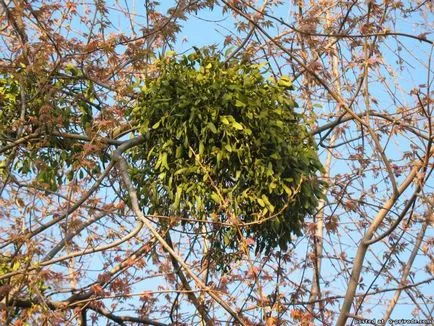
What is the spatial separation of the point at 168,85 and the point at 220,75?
26 cm

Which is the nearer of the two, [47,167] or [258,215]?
[258,215]

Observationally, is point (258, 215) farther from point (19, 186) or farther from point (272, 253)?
point (19, 186)

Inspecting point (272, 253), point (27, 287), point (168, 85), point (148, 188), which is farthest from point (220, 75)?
point (27, 287)

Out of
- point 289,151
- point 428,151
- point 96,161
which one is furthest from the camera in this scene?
point 96,161

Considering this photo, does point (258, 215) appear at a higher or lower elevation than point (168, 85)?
lower

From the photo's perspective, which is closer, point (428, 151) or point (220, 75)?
point (428, 151)

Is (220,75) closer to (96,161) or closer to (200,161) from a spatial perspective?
(200,161)

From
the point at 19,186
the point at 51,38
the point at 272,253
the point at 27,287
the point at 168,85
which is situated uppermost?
the point at 51,38

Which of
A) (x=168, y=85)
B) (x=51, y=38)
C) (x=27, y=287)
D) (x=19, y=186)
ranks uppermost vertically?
(x=51, y=38)

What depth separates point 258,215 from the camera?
4047mm

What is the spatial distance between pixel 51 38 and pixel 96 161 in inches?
26.8

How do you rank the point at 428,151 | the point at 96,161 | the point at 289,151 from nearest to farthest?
the point at 428,151, the point at 289,151, the point at 96,161

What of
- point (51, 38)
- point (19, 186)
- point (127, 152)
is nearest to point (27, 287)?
point (19, 186)

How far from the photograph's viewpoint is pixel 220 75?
14.2ft
